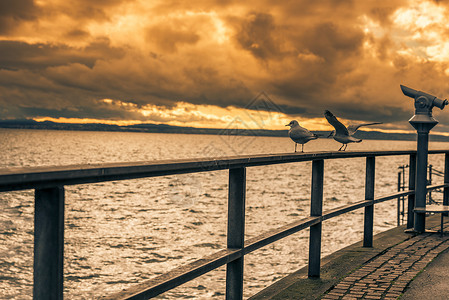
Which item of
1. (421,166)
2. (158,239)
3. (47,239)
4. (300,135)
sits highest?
(300,135)

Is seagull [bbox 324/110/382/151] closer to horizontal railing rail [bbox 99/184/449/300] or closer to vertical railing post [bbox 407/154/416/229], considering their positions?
horizontal railing rail [bbox 99/184/449/300]

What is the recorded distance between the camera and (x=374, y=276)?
4434 millimetres

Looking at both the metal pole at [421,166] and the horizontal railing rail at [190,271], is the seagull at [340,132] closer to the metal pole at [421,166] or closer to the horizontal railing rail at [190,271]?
the horizontal railing rail at [190,271]

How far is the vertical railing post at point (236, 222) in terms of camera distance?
3029 millimetres

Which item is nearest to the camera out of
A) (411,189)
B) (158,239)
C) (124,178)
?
(124,178)

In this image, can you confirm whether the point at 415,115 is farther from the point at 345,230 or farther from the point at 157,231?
the point at 157,231

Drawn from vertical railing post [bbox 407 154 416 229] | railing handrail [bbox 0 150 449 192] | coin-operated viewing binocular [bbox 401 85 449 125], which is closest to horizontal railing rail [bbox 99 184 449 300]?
railing handrail [bbox 0 150 449 192]

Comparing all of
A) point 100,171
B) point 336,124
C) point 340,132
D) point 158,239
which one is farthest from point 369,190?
point 158,239

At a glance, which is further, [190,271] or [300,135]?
[300,135]

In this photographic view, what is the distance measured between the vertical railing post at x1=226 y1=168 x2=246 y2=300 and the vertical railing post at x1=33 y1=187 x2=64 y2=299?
1418 mm

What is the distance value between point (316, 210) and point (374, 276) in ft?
2.74

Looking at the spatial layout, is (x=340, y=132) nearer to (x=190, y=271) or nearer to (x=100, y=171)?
(x=190, y=271)

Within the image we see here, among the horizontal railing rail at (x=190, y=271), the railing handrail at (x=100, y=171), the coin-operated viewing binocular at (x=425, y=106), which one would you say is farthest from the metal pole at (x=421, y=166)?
the railing handrail at (x=100, y=171)

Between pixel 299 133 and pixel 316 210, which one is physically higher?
pixel 299 133
